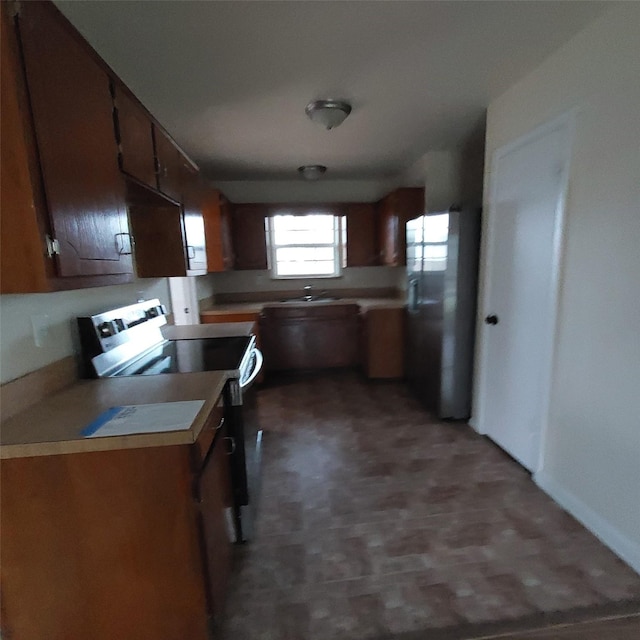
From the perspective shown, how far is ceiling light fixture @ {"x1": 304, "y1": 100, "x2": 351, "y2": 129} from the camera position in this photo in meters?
2.19

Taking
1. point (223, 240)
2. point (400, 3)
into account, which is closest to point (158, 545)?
point (400, 3)

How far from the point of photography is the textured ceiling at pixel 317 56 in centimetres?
143

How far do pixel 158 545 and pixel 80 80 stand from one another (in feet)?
5.21

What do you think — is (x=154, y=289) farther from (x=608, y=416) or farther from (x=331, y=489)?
(x=608, y=416)

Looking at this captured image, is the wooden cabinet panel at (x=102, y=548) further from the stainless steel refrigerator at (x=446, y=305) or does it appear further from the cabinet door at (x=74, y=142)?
the stainless steel refrigerator at (x=446, y=305)

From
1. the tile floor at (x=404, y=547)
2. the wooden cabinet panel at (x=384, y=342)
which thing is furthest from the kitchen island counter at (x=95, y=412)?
the wooden cabinet panel at (x=384, y=342)

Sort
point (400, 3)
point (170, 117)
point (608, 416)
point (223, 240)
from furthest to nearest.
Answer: point (223, 240), point (170, 117), point (608, 416), point (400, 3)

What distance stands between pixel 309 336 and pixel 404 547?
268 cm

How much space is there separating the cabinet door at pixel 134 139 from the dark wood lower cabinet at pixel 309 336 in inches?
92.7

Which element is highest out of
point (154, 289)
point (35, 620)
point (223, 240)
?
point (223, 240)

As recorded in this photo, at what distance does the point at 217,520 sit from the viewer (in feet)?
4.20

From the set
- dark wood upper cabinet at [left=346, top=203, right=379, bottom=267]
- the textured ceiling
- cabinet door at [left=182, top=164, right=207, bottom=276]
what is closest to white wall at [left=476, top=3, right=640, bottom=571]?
the textured ceiling

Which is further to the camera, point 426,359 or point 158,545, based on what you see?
point 426,359

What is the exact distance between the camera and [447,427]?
2816mm
